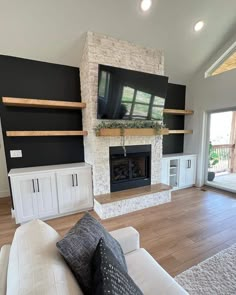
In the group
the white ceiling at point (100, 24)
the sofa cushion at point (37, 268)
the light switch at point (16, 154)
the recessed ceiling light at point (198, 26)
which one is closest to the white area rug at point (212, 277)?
the sofa cushion at point (37, 268)

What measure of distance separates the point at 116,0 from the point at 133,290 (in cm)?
331

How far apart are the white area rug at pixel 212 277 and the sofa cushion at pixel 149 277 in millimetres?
644

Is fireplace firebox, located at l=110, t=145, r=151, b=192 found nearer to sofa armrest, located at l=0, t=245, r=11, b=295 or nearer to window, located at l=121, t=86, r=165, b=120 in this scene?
window, located at l=121, t=86, r=165, b=120

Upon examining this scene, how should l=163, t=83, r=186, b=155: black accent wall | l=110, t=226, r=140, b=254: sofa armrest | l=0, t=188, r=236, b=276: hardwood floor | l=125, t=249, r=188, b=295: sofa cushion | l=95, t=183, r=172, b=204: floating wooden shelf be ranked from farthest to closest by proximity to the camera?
l=163, t=83, r=186, b=155: black accent wall
l=95, t=183, r=172, b=204: floating wooden shelf
l=0, t=188, r=236, b=276: hardwood floor
l=110, t=226, r=140, b=254: sofa armrest
l=125, t=249, r=188, b=295: sofa cushion

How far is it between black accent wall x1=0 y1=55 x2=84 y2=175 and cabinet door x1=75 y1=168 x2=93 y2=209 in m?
0.57

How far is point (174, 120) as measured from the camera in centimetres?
470

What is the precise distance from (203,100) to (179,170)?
190cm

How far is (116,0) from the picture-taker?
2.45m

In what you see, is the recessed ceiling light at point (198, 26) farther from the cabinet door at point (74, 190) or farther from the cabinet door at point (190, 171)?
the cabinet door at point (74, 190)

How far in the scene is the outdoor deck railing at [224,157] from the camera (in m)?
4.94

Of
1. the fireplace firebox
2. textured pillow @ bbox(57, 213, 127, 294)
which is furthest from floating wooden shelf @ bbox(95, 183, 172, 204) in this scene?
textured pillow @ bbox(57, 213, 127, 294)

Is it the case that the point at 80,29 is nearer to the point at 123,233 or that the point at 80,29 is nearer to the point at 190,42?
the point at 190,42

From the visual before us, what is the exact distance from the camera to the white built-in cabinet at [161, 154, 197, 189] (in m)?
4.04

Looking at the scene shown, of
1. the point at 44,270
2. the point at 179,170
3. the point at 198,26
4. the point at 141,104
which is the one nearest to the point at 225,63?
the point at 198,26
